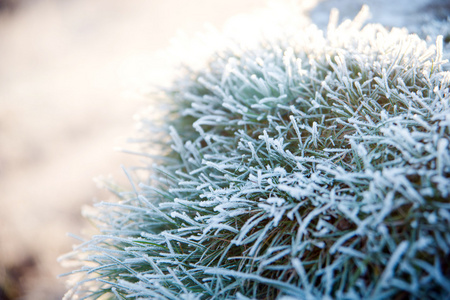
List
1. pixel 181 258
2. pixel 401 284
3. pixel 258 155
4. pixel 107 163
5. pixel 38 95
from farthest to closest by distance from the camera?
1. pixel 38 95
2. pixel 107 163
3. pixel 258 155
4. pixel 181 258
5. pixel 401 284

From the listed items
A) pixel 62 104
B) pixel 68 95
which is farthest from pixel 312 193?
pixel 68 95

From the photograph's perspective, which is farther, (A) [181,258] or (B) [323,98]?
(B) [323,98]

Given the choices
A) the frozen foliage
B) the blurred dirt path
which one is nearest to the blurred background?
the blurred dirt path

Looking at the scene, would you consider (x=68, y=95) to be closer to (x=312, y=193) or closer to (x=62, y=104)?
(x=62, y=104)

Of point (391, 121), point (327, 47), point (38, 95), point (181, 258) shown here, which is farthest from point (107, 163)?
point (391, 121)

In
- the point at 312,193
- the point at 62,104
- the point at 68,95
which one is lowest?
the point at 312,193

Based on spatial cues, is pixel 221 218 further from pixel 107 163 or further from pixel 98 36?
pixel 98 36

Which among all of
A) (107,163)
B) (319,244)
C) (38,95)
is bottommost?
(319,244)

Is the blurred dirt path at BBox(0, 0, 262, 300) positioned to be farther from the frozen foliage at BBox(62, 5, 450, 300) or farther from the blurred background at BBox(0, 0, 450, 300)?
the frozen foliage at BBox(62, 5, 450, 300)
